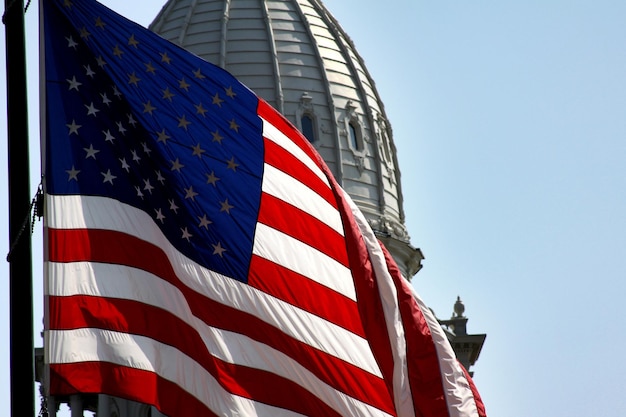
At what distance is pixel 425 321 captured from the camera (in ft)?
52.0

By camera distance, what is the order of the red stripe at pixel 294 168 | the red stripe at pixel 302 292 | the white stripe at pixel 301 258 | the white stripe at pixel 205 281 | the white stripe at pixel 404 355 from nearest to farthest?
the white stripe at pixel 205 281 → the red stripe at pixel 302 292 → the white stripe at pixel 301 258 → the red stripe at pixel 294 168 → the white stripe at pixel 404 355

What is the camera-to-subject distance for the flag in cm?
1285

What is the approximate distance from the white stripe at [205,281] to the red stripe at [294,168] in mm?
1468

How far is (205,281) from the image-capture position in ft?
44.1

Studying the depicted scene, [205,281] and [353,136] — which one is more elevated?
[353,136]

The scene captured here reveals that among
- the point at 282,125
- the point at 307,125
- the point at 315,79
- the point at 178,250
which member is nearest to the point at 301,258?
the point at 178,250

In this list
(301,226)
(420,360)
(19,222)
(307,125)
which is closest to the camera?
(19,222)

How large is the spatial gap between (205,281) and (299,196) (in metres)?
1.71

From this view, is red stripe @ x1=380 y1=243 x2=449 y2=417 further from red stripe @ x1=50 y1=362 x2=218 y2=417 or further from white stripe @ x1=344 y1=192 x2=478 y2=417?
red stripe @ x1=50 y1=362 x2=218 y2=417

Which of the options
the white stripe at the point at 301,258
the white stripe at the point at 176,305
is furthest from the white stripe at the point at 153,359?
the white stripe at the point at 301,258

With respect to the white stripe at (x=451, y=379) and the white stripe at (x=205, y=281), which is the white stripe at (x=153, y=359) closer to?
the white stripe at (x=205, y=281)

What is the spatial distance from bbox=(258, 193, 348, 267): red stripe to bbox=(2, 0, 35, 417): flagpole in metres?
2.85

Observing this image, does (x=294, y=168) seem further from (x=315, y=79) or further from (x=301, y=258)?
(x=315, y=79)

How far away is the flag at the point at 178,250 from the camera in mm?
12852
